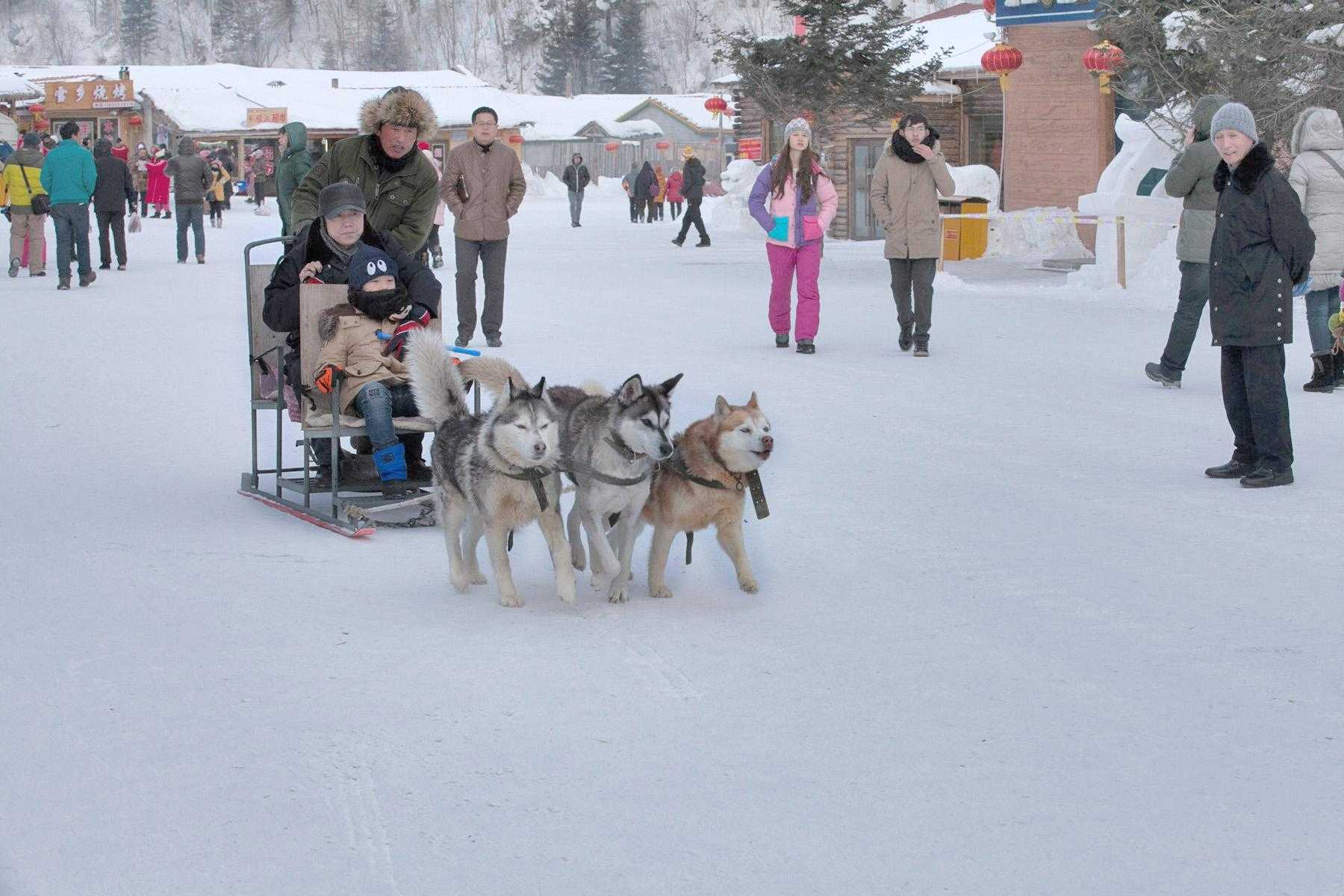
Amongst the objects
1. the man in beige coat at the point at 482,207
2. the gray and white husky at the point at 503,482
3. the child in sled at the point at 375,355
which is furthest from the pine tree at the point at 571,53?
the gray and white husky at the point at 503,482

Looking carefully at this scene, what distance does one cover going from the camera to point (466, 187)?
12773mm

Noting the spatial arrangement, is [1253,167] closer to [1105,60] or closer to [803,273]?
[803,273]

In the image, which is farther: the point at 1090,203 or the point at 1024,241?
the point at 1024,241

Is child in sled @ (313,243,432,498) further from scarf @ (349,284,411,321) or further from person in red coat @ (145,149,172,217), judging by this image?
person in red coat @ (145,149,172,217)

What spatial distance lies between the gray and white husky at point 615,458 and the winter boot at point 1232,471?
3.38 meters

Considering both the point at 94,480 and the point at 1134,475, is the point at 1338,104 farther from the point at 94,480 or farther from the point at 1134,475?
the point at 94,480

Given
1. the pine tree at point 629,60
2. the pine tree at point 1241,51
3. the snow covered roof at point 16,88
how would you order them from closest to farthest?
A: the pine tree at point 1241,51
the snow covered roof at point 16,88
the pine tree at point 629,60

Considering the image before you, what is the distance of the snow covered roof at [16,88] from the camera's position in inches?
1836

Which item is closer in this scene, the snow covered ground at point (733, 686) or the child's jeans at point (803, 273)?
the snow covered ground at point (733, 686)

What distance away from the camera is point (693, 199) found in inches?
1141

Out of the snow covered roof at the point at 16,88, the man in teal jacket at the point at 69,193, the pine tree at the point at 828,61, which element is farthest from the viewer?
the snow covered roof at the point at 16,88

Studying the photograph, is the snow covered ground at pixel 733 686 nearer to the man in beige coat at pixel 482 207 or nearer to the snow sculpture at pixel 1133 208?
the man in beige coat at pixel 482 207

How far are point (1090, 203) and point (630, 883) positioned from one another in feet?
51.4

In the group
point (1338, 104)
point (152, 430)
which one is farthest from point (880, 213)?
point (152, 430)
